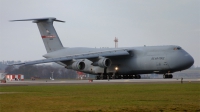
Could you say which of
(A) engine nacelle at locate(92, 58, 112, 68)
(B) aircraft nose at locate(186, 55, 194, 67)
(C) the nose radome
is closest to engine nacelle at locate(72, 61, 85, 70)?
(A) engine nacelle at locate(92, 58, 112, 68)

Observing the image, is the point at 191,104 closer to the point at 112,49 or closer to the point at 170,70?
the point at 170,70

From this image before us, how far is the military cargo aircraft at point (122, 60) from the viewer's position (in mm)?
58625

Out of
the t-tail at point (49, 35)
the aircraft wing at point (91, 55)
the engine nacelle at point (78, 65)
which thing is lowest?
the engine nacelle at point (78, 65)

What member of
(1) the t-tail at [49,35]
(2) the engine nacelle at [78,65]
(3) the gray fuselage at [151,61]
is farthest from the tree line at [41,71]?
(2) the engine nacelle at [78,65]

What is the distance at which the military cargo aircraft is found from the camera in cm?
5862

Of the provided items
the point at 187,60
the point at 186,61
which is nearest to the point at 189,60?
the point at 187,60

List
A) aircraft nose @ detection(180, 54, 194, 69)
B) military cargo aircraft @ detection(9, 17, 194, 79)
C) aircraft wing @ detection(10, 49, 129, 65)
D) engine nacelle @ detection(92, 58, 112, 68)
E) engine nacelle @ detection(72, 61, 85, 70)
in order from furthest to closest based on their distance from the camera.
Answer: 1. engine nacelle @ detection(72, 61, 85, 70)
2. aircraft wing @ detection(10, 49, 129, 65)
3. engine nacelle @ detection(92, 58, 112, 68)
4. military cargo aircraft @ detection(9, 17, 194, 79)
5. aircraft nose @ detection(180, 54, 194, 69)

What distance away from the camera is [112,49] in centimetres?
6512

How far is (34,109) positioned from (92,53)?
45866 millimetres

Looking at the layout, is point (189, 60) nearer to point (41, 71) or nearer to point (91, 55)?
point (91, 55)

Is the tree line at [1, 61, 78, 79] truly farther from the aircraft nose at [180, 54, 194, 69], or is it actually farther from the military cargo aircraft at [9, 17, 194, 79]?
the aircraft nose at [180, 54, 194, 69]

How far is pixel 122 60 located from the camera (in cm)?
6381

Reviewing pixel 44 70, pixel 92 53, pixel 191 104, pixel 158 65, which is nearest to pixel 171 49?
pixel 158 65

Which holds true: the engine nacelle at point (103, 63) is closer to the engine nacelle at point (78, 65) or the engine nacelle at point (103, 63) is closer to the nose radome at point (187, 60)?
the engine nacelle at point (78, 65)
